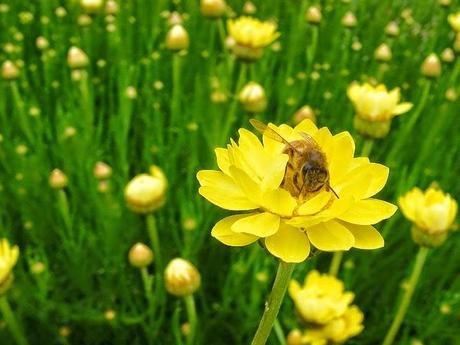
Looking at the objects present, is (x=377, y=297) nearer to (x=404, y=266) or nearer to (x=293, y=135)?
(x=404, y=266)

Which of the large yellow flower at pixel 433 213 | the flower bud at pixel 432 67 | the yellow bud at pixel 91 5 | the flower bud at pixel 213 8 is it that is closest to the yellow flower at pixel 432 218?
the large yellow flower at pixel 433 213

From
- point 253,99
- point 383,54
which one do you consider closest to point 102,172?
point 253,99

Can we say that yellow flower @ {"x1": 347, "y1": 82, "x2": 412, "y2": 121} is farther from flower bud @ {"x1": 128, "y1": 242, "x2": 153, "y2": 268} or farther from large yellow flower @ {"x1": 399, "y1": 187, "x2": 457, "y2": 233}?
flower bud @ {"x1": 128, "y1": 242, "x2": 153, "y2": 268}

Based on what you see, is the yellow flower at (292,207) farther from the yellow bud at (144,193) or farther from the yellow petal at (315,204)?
the yellow bud at (144,193)

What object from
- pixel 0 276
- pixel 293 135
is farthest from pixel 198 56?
pixel 293 135

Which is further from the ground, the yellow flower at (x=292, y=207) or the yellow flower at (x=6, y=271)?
the yellow flower at (x=292, y=207)

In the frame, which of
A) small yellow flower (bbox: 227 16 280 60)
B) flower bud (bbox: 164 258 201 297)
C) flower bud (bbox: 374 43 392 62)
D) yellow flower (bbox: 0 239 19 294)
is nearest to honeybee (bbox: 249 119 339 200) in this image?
flower bud (bbox: 164 258 201 297)

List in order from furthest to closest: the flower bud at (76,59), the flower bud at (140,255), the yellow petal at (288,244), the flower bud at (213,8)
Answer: the flower bud at (213,8)
the flower bud at (76,59)
the flower bud at (140,255)
the yellow petal at (288,244)
